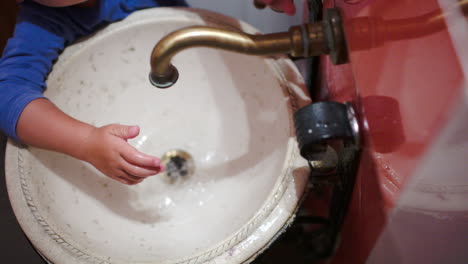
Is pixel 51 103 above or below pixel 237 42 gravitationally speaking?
below

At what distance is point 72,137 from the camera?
1.85 ft

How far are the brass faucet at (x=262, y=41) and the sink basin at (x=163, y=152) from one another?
6.0 inches

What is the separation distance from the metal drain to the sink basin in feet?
0.04

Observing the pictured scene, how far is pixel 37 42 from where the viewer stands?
24.5 inches

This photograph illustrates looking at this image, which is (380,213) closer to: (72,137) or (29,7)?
(72,137)

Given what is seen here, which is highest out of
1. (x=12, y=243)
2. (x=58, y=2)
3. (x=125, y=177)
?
(x=58, y=2)

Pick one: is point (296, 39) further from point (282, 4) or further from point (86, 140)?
point (86, 140)

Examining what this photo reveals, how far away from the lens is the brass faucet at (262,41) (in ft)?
1.33

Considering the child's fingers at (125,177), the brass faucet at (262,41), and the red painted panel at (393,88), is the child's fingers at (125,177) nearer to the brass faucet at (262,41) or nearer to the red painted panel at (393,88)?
the brass faucet at (262,41)

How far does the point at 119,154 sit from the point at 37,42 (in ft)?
0.77

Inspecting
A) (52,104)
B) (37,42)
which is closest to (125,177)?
(52,104)

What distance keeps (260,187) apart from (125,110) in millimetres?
278

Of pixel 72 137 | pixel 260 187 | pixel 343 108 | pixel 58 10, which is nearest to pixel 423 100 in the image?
pixel 343 108

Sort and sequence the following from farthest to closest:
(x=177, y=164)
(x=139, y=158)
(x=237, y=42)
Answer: (x=177, y=164)
(x=139, y=158)
(x=237, y=42)
